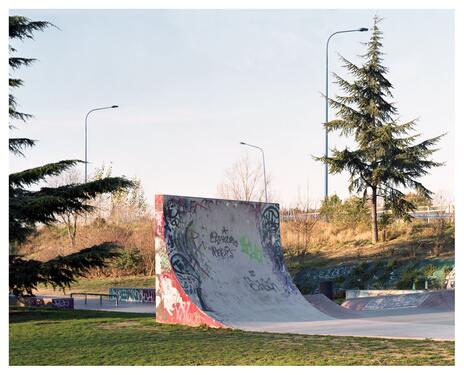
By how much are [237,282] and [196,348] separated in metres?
5.69

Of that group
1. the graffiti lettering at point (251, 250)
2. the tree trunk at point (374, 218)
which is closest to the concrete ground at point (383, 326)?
the graffiti lettering at point (251, 250)

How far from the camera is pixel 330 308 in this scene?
18375mm

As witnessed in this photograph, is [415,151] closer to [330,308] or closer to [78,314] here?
[330,308]

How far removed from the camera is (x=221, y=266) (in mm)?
16672

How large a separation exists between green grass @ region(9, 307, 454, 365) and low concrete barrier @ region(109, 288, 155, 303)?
8.94 meters

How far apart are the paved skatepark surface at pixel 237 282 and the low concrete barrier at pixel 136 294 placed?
6772 millimetres

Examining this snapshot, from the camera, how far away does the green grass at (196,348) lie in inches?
384

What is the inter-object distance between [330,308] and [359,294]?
571cm

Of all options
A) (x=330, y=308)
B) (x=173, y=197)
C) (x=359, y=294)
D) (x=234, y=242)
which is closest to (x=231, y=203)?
(x=234, y=242)

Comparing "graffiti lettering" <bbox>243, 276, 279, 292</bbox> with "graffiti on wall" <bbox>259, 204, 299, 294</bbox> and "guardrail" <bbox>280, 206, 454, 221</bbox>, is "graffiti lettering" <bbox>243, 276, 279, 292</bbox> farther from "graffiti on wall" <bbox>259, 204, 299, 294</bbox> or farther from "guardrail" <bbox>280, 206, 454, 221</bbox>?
"guardrail" <bbox>280, 206, 454, 221</bbox>

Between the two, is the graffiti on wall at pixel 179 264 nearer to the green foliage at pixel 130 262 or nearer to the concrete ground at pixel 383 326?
the concrete ground at pixel 383 326

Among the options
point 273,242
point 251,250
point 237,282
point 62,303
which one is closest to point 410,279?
point 273,242

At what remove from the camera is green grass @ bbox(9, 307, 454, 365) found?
9.75 m

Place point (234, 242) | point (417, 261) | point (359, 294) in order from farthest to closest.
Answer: point (417, 261)
point (359, 294)
point (234, 242)
